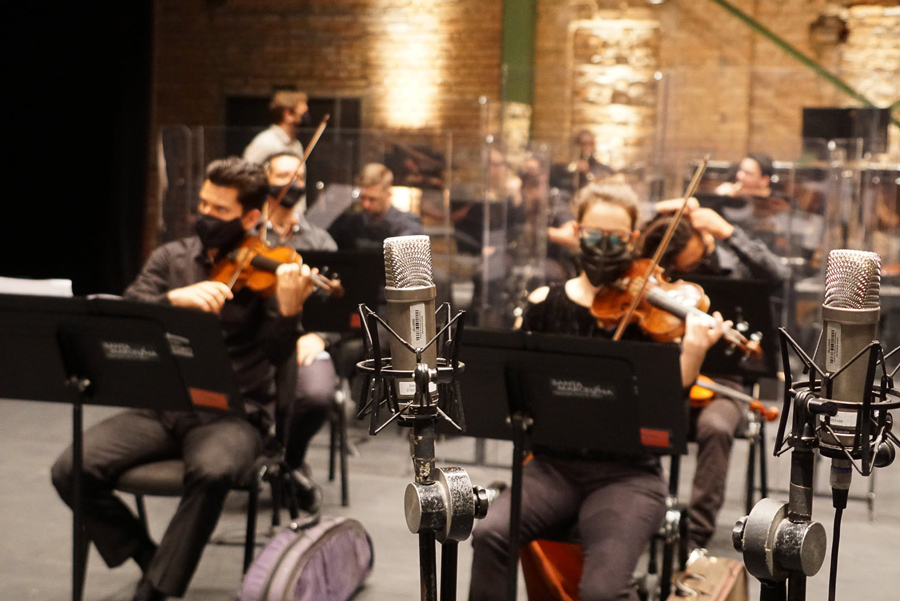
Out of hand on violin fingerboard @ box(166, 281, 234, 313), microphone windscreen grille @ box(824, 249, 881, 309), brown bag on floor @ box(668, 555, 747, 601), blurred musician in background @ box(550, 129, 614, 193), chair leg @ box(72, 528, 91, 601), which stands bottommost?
chair leg @ box(72, 528, 91, 601)

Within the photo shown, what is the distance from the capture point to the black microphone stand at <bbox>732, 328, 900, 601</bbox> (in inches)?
54.1

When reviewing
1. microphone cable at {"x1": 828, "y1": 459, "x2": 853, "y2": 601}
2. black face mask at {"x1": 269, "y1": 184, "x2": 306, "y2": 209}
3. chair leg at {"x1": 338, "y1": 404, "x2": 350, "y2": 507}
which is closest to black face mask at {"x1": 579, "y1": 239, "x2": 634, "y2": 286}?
microphone cable at {"x1": 828, "y1": 459, "x2": 853, "y2": 601}

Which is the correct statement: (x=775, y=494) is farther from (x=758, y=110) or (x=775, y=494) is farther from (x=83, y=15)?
(x=83, y=15)

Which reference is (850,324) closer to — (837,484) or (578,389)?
(837,484)

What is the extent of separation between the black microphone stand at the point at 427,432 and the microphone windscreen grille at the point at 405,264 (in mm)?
61

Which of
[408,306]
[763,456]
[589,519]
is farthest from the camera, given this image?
[763,456]

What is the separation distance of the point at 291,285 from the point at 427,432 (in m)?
2.00

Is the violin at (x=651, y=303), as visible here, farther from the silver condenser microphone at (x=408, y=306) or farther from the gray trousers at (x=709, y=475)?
the silver condenser microphone at (x=408, y=306)

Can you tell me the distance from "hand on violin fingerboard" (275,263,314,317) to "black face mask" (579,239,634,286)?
0.94 meters

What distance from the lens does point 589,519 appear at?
2656mm

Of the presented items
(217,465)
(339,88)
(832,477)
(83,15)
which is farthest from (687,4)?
(832,477)

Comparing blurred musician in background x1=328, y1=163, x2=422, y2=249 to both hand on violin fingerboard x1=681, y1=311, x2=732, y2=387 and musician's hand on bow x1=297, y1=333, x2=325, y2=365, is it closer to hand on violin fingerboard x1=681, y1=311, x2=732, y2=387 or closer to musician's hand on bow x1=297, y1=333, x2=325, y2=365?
musician's hand on bow x1=297, y1=333, x2=325, y2=365

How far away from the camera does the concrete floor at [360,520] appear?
3402 millimetres

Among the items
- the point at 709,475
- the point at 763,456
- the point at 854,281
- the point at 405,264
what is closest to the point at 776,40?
the point at 763,456
